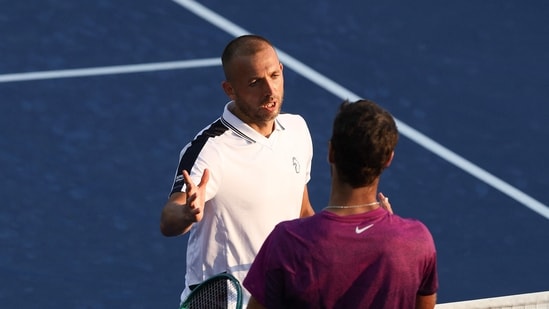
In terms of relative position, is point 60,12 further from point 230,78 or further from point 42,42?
point 230,78

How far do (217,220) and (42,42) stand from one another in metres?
6.02

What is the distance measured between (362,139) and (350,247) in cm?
37

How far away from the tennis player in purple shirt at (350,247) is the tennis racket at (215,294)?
1.63 feet

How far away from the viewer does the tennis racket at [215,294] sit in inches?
211

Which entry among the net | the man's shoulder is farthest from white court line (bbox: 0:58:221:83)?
the net

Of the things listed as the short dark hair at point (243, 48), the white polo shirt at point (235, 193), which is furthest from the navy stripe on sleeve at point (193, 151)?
the short dark hair at point (243, 48)

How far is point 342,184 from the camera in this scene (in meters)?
4.84

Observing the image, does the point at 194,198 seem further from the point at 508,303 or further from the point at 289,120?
the point at 508,303

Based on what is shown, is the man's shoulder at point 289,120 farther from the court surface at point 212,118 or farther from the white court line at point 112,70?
the white court line at point 112,70

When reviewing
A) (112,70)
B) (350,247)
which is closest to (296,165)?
(350,247)

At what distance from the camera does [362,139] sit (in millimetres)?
4711

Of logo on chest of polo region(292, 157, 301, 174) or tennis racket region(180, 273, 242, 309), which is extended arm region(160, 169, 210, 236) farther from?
logo on chest of polo region(292, 157, 301, 174)

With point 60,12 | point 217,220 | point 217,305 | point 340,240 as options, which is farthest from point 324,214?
point 60,12

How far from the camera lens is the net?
20.9ft
